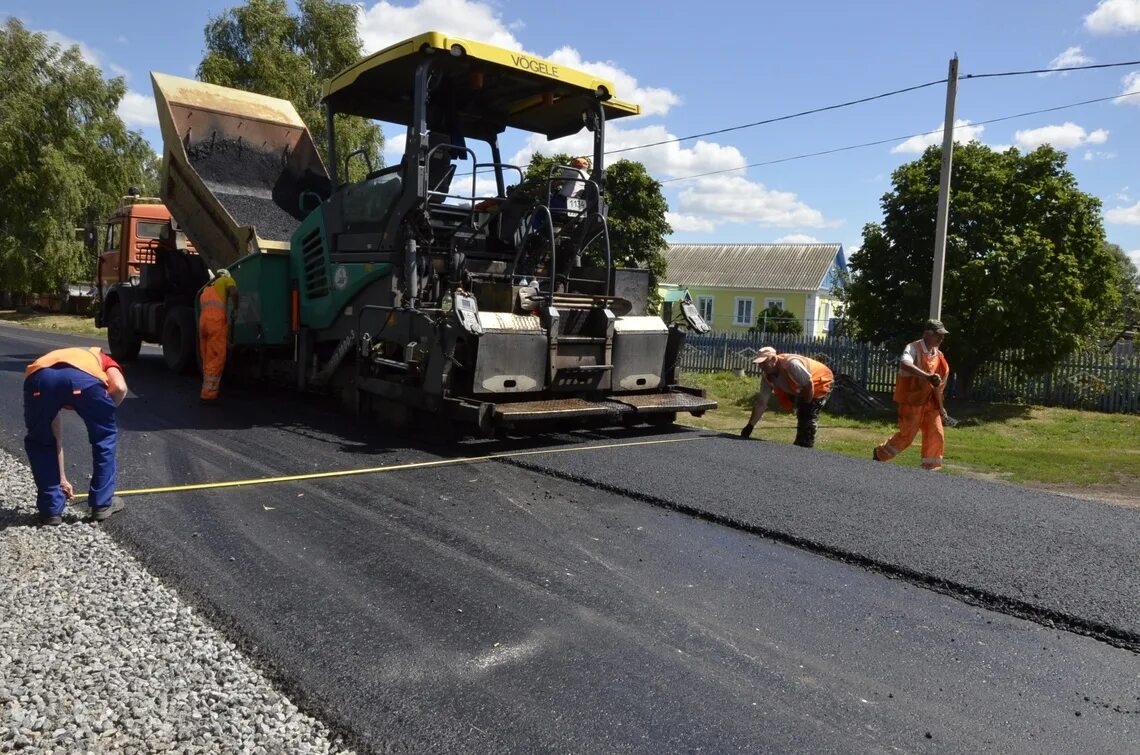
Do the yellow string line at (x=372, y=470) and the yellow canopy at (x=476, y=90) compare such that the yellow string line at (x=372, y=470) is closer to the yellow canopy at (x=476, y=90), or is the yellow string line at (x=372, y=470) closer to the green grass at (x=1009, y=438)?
the yellow canopy at (x=476, y=90)

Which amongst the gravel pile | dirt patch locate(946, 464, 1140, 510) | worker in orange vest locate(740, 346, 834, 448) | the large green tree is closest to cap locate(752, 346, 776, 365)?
worker in orange vest locate(740, 346, 834, 448)

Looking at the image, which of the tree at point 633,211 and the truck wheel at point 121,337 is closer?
the truck wheel at point 121,337

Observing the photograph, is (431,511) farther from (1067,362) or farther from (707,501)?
(1067,362)

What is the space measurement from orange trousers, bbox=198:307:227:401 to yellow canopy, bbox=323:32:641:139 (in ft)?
7.69

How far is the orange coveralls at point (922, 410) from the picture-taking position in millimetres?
7203

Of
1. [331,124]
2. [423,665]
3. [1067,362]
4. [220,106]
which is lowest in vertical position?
[423,665]

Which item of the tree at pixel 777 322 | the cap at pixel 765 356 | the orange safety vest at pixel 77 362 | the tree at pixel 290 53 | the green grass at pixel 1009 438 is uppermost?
the tree at pixel 290 53

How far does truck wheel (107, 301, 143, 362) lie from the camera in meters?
12.0

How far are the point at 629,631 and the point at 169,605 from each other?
5.97 feet

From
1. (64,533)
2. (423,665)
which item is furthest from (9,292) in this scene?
(423,665)

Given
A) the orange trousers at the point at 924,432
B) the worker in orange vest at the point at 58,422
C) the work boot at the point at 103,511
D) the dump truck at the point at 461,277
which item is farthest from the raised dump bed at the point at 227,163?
the orange trousers at the point at 924,432

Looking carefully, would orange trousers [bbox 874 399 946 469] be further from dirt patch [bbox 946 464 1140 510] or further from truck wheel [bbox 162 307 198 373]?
truck wheel [bbox 162 307 198 373]

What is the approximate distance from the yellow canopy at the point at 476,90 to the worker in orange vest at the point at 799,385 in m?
2.58

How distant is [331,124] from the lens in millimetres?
7816
